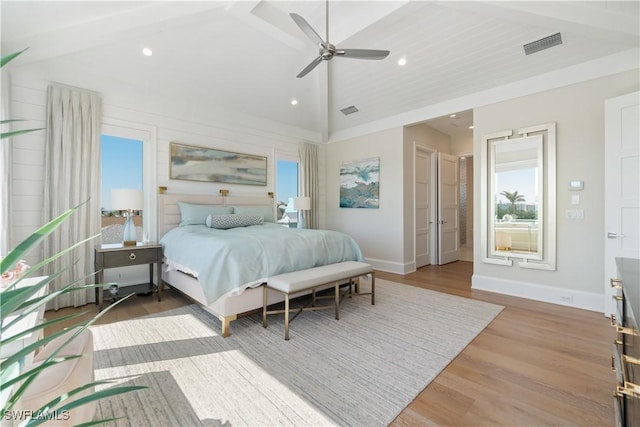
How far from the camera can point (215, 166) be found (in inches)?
187

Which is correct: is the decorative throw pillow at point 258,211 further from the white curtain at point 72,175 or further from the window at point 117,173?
the white curtain at point 72,175

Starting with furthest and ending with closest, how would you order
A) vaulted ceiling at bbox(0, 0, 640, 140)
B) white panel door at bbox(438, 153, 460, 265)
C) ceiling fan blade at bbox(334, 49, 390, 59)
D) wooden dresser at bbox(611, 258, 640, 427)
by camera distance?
white panel door at bbox(438, 153, 460, 265) → ceiling fan blade at bbox(334, 49, 390, 59) → vaulted ceiling at bbox(0, 0, 640, 140) → wooden dresser at bbox(611, 258, 640, 427)

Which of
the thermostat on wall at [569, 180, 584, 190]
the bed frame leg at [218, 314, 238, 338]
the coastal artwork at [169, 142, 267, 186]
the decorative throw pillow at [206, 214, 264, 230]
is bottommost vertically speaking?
the bed frame leg at [218, 314, 238, 338]

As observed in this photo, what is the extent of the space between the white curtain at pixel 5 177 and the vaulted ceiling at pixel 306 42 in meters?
0.38

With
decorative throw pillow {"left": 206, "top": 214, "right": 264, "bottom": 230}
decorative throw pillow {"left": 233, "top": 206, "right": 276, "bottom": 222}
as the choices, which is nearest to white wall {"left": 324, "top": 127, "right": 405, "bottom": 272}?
decorative throw pillow {"left": 233, "top": 206, "right": 276, "bottom": 222}

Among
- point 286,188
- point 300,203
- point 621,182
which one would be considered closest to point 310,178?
point 286,188

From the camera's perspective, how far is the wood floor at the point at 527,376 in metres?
1.68

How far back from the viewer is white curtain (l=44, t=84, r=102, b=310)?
3.27 m

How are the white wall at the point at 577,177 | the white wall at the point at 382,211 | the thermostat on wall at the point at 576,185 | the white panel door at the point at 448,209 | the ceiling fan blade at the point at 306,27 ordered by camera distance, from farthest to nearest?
1. the white panel door at the point at 448,209
2. the white wall at the point at 382,211
3. the thermostat on wall at the point at 576,185
4. the white wall at the point at 577,177
5. the ceiling fan blade at the point at 306,27

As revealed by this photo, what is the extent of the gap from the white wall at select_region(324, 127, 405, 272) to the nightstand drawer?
11.7ft

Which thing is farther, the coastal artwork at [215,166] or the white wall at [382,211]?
the white wall at [382,211]

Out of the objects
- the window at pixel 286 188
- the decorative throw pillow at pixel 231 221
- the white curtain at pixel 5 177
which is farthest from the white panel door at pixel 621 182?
the white curtain at pixel 5 177

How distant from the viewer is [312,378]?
201 cm

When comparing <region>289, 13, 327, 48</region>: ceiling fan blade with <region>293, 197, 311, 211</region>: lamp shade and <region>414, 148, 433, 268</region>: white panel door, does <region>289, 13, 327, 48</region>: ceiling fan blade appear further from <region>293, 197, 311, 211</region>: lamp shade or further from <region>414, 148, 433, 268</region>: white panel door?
<region>414, 148, 433, 268</region>: white panel door
